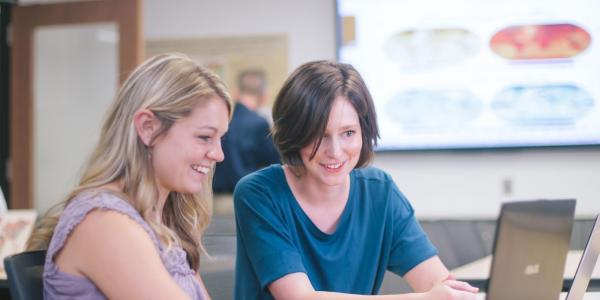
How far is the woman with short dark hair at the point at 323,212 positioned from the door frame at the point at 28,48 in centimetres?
342

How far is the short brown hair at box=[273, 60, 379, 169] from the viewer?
1.75 m

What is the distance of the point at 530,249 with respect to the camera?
1.80 metres

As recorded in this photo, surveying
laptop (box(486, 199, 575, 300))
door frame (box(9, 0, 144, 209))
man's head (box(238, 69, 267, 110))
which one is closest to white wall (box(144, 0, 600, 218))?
man's head (box(238, 69, 267, 110))

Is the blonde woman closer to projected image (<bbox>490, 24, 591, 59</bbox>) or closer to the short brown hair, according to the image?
the short brown hair

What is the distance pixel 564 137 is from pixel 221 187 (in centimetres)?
211

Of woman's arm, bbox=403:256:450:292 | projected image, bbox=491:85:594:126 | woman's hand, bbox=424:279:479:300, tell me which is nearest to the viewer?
woman's hand, bbox=424:279:479:300

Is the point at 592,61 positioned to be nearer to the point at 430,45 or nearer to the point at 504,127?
the point at 504,127

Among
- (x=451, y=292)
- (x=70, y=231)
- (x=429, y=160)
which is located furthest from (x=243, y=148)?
(x=70, y=231)

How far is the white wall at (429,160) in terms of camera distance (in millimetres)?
4754

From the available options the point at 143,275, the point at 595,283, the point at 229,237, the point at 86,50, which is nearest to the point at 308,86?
the point at 229,237

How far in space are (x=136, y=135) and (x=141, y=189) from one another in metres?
0.10

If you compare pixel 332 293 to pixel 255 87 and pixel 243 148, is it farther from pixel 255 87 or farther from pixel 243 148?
pixel 255 87

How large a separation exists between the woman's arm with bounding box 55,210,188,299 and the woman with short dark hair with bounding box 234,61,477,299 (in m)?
0.45

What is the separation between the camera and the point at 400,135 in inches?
194
